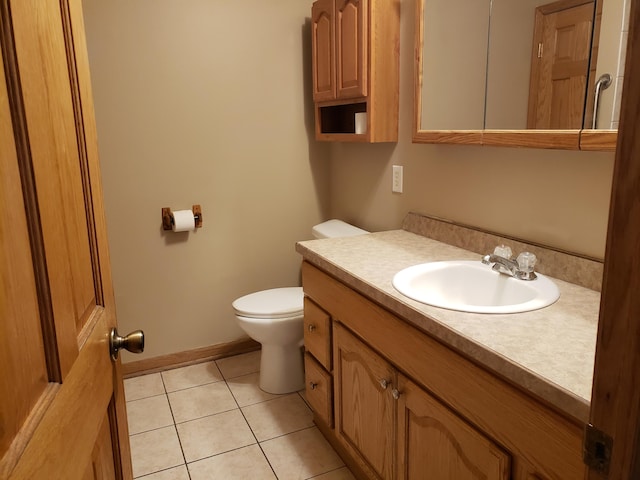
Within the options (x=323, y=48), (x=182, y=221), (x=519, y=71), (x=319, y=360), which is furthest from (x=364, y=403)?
(x=323, y=48)

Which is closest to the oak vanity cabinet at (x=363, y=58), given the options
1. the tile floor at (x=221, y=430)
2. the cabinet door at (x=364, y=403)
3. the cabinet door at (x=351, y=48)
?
the cabinet door at (x=351, y=48)

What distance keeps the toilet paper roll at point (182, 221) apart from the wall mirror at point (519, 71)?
125 cm

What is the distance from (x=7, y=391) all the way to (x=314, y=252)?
1372 mm

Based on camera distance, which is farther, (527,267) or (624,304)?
(527,267)

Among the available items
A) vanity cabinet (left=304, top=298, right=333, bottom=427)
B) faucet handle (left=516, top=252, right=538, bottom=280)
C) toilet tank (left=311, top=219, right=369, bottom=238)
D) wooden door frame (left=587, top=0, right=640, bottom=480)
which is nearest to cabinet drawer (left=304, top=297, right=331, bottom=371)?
vanity cabinet (left=304, top=298, right=333, bottom=427)

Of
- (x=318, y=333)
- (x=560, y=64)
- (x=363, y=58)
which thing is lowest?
(x=318, y=333)

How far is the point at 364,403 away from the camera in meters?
1.62

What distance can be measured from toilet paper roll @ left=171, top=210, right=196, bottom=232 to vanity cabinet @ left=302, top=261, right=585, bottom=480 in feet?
2.75

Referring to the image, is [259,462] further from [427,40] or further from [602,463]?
[427,40]

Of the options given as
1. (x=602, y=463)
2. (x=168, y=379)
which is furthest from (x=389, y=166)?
(x=602, y=463)

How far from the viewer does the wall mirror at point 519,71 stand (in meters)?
1.24

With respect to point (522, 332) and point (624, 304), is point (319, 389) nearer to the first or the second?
point (522, 332)

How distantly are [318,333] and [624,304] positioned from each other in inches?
57.9

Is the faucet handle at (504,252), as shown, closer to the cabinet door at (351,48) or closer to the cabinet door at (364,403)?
the cabinet door at (364,403)
